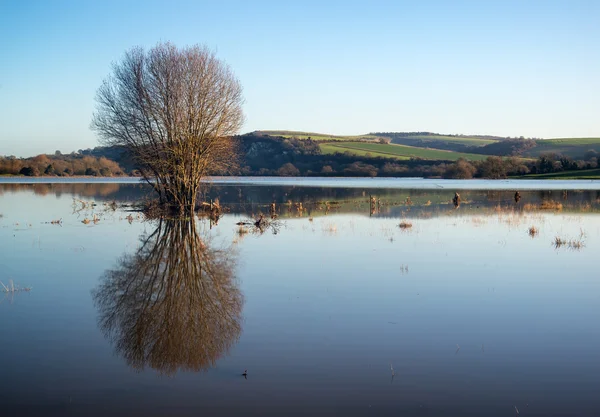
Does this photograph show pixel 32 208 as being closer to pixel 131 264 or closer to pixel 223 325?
pixel 131 264

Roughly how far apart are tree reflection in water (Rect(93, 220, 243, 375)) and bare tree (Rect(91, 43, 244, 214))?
55.2 ft

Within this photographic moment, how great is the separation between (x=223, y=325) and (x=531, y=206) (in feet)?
115

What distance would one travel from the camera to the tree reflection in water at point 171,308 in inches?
364

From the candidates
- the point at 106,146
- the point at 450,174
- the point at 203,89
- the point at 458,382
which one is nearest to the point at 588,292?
the point at 458,382

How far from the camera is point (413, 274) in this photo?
1597 cm

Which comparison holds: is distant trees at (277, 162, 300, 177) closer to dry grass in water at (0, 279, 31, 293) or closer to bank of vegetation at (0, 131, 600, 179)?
bank of vegetation at (0, 131, 600, 179)

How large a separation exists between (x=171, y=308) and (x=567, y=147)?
158 m

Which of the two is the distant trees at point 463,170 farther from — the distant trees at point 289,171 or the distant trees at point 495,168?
the distant trees at point 289,171

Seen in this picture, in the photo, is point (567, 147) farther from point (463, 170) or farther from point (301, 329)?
point (301, 329)

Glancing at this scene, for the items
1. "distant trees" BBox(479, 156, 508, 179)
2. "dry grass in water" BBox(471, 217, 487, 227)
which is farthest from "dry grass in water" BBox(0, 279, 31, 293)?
"distant trees" BBox(479, 156, 508, 179)

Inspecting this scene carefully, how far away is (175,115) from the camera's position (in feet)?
116

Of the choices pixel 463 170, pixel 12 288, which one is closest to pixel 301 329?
pixel 12 288

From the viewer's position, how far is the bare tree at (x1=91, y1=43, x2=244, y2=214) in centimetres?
3522

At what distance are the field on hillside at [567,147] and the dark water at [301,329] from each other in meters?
136
